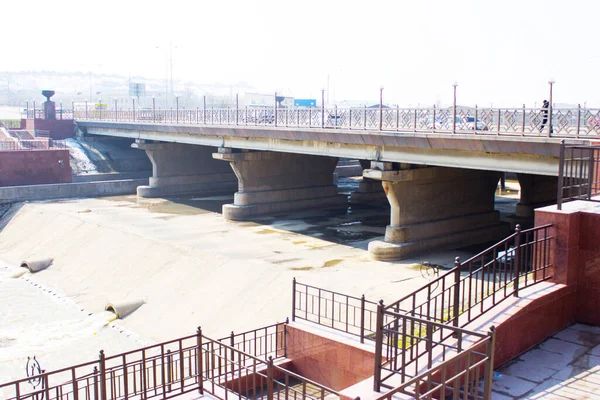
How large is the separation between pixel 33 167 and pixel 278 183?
63.3ft

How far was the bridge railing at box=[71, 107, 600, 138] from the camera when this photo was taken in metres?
17.7

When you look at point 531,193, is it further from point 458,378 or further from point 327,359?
point 458,378

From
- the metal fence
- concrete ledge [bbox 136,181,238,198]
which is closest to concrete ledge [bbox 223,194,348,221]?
concrete ledge [bbox 136,181,238,198]

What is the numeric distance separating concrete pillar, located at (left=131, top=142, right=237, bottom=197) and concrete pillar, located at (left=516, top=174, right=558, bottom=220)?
21.9m

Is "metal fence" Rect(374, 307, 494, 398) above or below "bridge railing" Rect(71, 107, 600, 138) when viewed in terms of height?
below

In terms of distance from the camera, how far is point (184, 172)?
4572 centimetres

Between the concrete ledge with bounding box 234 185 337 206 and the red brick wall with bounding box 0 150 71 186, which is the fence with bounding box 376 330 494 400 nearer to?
the concrete ledge with bounding box 234 185 337 206

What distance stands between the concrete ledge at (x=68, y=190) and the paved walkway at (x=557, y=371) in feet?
127

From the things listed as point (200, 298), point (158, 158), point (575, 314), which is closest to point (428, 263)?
point (200, 298)

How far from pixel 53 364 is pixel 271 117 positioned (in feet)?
52.7

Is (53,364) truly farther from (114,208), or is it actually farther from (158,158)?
(158,158)

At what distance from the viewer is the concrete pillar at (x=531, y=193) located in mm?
30781

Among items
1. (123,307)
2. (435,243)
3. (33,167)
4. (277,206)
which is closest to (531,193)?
(435,243)

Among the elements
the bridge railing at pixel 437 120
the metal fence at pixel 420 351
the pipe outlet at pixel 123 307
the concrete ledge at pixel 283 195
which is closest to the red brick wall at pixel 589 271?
the metal fence at pixel 420 351
